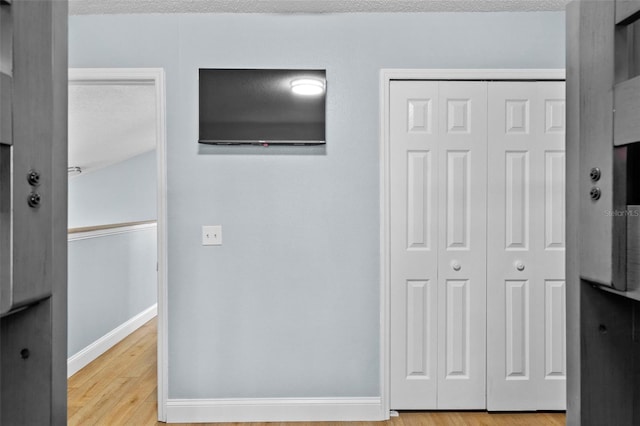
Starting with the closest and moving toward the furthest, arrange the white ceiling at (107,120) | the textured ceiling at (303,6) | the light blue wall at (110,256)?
the textured ceiling at (303,6)
the white ceiling at (107,120)
the light blue wall at (110,256)

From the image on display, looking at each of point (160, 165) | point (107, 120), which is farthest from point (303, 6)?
point (107, 120)

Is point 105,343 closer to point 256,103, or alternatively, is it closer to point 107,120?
point 107,120

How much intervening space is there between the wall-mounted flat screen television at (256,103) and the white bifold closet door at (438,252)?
1.80 ft

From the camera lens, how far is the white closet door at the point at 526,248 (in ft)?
8.68

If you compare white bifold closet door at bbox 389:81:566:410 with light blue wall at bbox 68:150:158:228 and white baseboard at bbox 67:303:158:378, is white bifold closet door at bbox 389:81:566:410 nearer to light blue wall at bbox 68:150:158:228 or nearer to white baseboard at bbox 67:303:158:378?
white baseboard at bbox 67:303:158:378

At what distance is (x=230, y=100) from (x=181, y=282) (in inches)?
44.7

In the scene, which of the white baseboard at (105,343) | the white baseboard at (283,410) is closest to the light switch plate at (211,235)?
the white baseboard at (283,410)

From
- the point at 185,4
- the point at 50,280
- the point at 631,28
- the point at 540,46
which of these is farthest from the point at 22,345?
the point at 540,46

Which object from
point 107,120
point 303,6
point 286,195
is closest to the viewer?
point 303,6

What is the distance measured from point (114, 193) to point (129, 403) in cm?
468

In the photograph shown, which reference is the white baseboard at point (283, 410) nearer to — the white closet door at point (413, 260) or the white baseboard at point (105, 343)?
the white closet door at point (413, 260)

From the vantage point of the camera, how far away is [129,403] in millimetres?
2799

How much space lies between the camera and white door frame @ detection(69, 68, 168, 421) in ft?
8.47

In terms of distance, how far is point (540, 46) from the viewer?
2631mm
